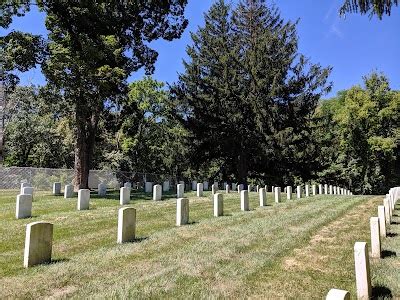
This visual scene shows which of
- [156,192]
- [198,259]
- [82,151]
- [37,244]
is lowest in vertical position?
[198,259]

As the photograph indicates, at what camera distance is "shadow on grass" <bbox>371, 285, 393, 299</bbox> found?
545 centimetres

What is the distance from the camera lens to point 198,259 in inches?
287

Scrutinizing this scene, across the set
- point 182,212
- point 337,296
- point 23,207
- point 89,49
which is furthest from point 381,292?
point 89,49

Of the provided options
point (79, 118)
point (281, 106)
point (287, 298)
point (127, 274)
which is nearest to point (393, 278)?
point (287, 298)

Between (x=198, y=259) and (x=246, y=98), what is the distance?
93.2 feet

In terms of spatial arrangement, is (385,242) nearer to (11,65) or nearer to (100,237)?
(100,237)

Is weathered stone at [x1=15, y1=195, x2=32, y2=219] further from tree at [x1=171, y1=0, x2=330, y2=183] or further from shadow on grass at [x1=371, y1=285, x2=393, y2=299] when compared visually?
tree at [x1=171, y1=0, x2=330, y2=183]

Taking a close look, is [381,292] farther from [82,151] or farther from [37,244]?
[82,151]

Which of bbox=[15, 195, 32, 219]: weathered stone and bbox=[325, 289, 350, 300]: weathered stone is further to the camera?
bbox=[15, 195, 32, 219]: weathered stone

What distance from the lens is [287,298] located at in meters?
5.45

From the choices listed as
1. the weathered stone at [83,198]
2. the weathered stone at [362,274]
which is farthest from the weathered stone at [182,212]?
the weathered stone at [362,274]

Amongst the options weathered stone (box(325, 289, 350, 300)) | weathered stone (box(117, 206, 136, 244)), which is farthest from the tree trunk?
weathered stone (box(325, 289, 350, 300))

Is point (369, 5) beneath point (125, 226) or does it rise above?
above

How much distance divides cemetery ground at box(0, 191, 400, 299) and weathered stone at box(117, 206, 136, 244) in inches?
8.0
